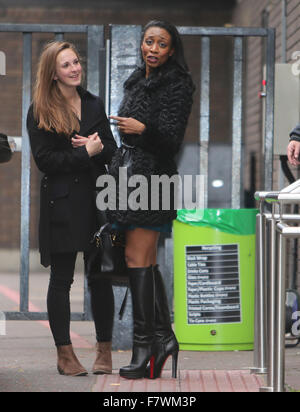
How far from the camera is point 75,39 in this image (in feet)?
42.5

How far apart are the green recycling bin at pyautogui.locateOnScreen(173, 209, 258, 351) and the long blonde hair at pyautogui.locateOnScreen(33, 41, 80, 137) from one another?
4.48 ft

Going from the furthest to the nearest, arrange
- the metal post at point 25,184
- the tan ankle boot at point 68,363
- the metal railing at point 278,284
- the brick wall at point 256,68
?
the brick wall at point 256,68 < the metal post at point 25,184 < the tan ankle boot at point 68,363 < the metal railing at point 278,284

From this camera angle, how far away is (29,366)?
5.08 meters

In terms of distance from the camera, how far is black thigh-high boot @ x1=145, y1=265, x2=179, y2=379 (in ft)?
14.7

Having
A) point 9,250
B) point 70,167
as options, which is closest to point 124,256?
point 70,167

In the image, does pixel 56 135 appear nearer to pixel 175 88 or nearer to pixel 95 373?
pixel 175 88

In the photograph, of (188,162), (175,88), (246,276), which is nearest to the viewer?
(175,88)

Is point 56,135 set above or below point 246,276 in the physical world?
above

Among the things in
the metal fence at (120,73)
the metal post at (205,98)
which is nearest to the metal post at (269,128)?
the metal fence at (120,73)

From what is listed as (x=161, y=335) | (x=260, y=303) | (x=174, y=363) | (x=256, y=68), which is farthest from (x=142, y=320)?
(x=256, y=68)

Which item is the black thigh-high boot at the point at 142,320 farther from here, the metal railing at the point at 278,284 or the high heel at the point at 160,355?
the metal railing at the point at 278,284

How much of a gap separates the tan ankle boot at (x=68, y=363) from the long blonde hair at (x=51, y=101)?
3.53 feet

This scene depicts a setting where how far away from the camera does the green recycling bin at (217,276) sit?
224 inches
